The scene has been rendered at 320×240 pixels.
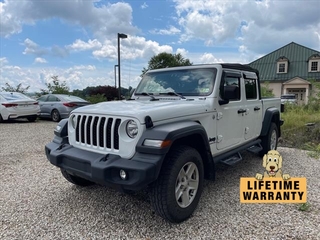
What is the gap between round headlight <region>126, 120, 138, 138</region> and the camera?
8.51ft

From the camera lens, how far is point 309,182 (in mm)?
4102

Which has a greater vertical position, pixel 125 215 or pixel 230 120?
pixel 230 120

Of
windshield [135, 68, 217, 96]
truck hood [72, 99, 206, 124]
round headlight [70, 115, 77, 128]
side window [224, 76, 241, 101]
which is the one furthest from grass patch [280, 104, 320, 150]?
round headlight [70, 115, 77, 128]

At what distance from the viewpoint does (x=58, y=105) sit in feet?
36.5

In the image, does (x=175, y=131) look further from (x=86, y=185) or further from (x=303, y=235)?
(x=86, y=185)

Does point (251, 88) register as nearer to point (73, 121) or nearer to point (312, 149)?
point (312, 149)

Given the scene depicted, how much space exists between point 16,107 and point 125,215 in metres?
9.07

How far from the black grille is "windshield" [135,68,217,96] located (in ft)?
4.35

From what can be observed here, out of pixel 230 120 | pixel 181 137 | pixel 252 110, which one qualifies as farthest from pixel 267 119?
pixel 181 137

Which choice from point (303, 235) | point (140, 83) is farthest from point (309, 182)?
point (140, 83)

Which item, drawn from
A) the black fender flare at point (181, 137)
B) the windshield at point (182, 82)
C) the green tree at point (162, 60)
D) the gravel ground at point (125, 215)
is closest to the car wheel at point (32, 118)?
the gravel ground at point (125, 215)

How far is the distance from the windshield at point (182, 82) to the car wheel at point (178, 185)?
3.66 feet

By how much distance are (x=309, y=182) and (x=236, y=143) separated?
4.23 feet

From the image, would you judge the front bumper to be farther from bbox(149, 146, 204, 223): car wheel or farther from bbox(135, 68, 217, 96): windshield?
bbox(135, 68, 217, 96): windshield
